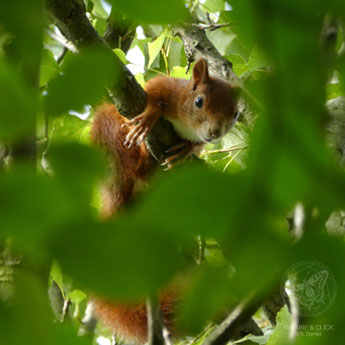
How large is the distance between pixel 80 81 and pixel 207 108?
6.66ft

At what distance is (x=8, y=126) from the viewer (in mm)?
238

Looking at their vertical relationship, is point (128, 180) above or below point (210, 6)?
below

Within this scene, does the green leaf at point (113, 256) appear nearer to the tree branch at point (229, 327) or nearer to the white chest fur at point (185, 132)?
the tree branch at point (229, 327)

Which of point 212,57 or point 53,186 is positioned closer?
point 53,186

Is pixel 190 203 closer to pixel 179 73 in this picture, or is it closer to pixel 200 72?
pixel 200 72

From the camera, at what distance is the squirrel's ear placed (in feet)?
6.77

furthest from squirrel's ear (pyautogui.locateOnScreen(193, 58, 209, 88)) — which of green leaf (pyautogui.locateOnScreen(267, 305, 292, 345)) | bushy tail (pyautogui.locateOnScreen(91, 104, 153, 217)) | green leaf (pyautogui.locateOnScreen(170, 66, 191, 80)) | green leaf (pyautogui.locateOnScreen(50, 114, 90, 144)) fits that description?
green leaf (pyautogui.locateOnScreen(50, 114, 90, 144))

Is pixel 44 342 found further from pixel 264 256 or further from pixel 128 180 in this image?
pixel 128 180

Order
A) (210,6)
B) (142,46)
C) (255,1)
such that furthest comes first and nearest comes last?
(142,46) → (210,6) → (255,1)

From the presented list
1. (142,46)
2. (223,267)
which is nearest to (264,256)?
(223,267)

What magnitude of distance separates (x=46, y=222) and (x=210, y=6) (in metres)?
1.94

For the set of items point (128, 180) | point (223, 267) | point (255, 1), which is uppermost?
point (255, 1)

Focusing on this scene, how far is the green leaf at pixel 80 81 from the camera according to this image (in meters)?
0.24

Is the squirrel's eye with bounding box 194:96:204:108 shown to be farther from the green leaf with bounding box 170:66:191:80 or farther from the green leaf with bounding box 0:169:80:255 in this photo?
the green leaf with bounding box 0:169:80:255
